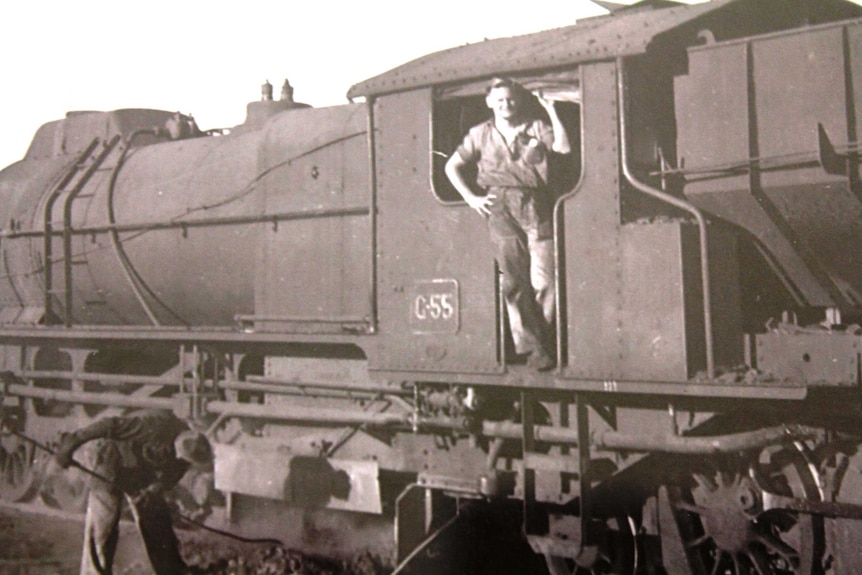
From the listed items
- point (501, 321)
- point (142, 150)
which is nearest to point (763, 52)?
point (501, 321)

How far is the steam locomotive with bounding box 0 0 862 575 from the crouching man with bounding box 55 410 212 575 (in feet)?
2.12

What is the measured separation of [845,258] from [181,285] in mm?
5433

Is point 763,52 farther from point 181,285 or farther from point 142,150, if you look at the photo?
point 142,150

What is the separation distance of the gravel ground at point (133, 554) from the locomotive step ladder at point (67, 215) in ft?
6.40

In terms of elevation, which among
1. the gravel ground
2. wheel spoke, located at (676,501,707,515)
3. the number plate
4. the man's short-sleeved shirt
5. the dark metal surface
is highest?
the dark metal surface

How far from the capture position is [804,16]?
6.14 meters

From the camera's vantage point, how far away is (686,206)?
5023 millimetres

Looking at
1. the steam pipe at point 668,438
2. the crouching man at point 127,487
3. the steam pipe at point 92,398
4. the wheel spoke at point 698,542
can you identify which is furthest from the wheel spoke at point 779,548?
the steam pipe at point 92,398

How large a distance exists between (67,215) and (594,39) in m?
5.82

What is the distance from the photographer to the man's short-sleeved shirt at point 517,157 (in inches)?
222

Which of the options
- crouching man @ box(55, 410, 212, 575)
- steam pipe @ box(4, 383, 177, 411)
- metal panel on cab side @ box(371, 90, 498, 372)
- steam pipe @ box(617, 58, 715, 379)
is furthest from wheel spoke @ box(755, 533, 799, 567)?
steam pipe @ box(4, 383, 177, 411)

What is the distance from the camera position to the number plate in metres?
5.91

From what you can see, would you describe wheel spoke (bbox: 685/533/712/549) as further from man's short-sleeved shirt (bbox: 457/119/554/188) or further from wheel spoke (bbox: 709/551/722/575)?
man's short-sleeved shirt (bbox: 457/119/554/188)

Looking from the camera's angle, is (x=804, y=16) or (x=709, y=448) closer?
(x=709, y=448)
